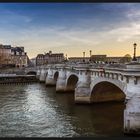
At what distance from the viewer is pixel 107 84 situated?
31578 millimetres

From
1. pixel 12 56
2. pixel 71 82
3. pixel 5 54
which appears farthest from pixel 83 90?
pixel 12 56

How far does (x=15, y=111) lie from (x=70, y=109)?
5044mm

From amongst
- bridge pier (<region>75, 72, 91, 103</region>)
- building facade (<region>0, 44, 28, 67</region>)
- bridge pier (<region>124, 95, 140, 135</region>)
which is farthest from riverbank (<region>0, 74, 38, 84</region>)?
bridge pier (<region>124, 95, 140, 135</region>)

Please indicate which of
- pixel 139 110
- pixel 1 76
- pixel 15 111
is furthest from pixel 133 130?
pixel 1 76

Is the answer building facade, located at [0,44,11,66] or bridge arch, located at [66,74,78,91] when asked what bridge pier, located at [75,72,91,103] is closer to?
bridge arch, located at [66,74,78,91]

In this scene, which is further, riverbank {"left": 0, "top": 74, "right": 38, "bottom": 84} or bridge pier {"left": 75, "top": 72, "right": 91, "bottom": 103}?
riverbank {"left": 0, "top": 74, "right": 38, "bottom": 84}

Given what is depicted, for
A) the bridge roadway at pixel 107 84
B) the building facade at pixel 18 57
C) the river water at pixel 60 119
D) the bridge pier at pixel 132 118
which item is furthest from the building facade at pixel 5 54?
the bridge pier at pixel 132 118

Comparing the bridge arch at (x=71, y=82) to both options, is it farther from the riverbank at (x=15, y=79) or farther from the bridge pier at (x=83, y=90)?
the riverbank at (x=15, y=79)

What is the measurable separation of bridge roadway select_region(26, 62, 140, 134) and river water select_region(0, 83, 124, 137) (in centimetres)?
117

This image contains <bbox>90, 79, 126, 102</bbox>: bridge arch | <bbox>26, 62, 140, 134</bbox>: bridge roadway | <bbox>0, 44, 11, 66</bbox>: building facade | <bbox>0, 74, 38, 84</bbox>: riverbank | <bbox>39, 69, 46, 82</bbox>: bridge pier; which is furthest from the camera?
<bbox>0, 44, 11, 66</bbox>: building facade

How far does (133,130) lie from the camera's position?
62.6 feet

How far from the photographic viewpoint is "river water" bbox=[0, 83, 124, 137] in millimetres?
21070

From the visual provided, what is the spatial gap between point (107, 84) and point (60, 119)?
26.1 ft

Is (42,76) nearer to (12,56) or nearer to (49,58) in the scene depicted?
(12,56)
